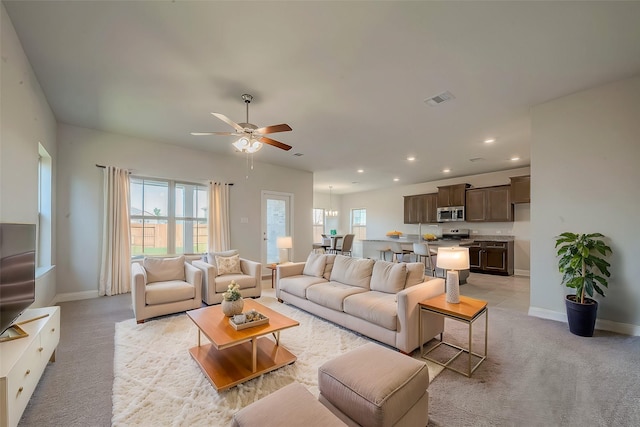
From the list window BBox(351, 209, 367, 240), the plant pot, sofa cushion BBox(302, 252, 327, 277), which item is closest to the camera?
the plant pot

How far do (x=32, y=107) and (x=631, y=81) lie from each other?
6.76m

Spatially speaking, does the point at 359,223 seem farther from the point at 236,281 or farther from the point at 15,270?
the point at 15,270

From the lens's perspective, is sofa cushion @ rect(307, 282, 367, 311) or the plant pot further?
sofa cushion @ rect(307, 282, 367, 311)

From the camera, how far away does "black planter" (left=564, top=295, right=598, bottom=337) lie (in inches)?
117

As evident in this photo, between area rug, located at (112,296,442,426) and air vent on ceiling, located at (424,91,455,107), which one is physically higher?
air vent on ceiling, located at (424,91,455,107)

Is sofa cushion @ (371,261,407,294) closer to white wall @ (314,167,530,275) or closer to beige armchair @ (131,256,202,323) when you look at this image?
beige armchair @ (131,256,202,323)

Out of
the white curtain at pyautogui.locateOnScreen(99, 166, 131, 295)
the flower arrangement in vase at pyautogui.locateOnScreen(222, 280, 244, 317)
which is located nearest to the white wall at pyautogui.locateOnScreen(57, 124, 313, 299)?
the white curtain at pyautogui.locateOnScreen(99, 166, 131, 295)

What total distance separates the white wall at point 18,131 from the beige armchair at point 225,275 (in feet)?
6.29

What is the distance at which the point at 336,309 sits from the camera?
3.23m

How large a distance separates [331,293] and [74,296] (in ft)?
14.2

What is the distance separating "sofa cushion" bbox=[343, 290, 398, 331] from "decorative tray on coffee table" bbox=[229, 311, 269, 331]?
1031 millimetres

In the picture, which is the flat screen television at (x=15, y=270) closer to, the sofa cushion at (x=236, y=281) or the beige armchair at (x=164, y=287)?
the beige armchair at (x=164, y=287)

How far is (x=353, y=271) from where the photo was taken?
Answer: 3742mm

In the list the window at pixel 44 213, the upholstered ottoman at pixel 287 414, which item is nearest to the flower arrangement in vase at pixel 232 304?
the upholstered ottoman at pixel 287 414
